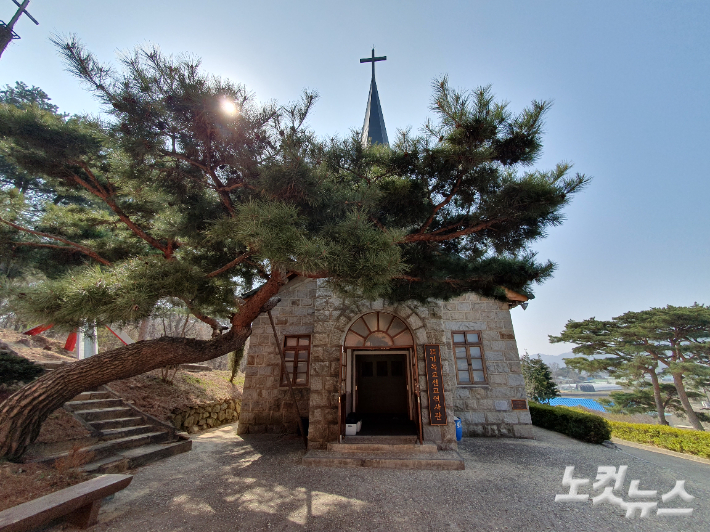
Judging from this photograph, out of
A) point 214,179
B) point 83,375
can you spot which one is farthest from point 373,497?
point 214,179

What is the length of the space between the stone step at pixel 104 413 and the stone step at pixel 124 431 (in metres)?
0.35

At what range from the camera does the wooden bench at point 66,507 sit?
2053mm

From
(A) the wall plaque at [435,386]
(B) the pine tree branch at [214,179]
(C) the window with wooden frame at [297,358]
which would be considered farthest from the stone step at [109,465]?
(A) the wall plaque at [435,386]

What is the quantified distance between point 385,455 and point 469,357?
347 centimetres

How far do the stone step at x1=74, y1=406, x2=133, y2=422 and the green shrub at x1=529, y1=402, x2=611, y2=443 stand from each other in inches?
355

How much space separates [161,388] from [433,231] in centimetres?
756

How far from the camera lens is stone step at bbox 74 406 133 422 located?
14.9 feet

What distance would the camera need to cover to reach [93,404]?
495 centimetres

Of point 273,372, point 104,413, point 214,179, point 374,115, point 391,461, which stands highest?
point 374,115

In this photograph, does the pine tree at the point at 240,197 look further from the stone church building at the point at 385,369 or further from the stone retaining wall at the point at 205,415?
the stone retaining wall at the point at 205,415

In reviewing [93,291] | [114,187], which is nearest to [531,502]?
[93,291]

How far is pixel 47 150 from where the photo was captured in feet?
11.2

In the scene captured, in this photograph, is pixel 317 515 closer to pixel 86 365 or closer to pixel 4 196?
pixel 86 365

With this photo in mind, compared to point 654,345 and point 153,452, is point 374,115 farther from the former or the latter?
point 654,345
